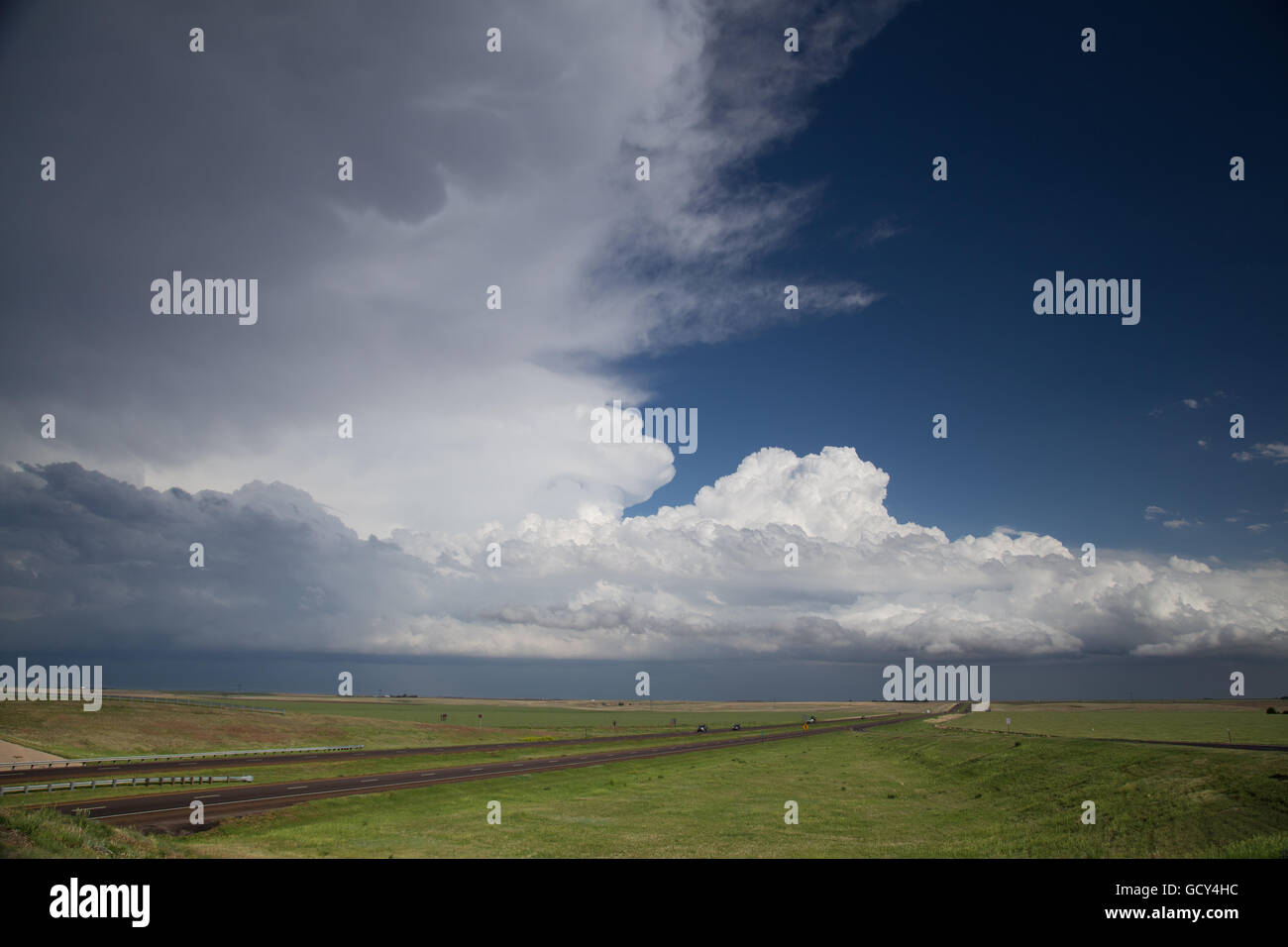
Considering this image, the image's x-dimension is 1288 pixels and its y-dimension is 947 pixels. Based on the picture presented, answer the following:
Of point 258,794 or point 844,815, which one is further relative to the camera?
point 258,794

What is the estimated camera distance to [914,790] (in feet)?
168

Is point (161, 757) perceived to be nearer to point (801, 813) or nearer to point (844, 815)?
point (801, 813)

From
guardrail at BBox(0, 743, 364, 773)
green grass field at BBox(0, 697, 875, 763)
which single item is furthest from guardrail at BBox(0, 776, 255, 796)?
green grass field at BBox(0, 697, 875, 763)

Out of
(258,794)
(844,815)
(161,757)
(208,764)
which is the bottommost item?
(208,764)

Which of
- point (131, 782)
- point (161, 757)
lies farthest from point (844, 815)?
point (161, 757)

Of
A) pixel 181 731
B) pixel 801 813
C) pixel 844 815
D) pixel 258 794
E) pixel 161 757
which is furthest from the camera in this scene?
pixel 181 731

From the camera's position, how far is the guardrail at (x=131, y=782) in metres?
44.1

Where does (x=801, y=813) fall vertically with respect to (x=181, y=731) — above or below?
above

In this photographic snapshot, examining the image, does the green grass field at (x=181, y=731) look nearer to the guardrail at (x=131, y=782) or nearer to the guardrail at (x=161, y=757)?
the guardrail at (x=161, y=757)

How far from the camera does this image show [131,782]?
48.8 metres

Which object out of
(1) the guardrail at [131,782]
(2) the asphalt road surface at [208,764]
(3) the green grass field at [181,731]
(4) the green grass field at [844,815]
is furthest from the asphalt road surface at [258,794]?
(3) the green grass field at [181,731]

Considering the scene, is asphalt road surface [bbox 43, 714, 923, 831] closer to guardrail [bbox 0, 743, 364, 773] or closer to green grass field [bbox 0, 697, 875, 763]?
guardrail [bbox 0, 743, 364, 773]

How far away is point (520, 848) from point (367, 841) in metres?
8.03
